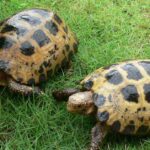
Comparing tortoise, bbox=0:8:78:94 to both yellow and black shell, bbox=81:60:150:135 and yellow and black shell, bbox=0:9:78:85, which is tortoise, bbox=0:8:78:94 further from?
yellow and black shell, bbox=81:60:150:135

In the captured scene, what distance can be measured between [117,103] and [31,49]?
1.08 metres

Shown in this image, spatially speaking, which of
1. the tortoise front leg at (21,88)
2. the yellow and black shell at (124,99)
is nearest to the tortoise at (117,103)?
the yellow and black shell at (124,99)

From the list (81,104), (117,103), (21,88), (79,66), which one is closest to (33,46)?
(21,88)

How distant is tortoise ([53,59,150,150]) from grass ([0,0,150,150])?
17cm

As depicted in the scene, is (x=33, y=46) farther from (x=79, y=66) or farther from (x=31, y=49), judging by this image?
(x=79, y=66)

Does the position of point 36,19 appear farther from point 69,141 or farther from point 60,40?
point 69,141

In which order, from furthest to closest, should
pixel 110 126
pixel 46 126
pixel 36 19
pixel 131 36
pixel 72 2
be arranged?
pixel 72 2 → pixel 131 36 → pixel 36 19 → pixel 46 126 → pixel 110 126

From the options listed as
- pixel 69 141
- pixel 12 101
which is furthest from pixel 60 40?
pixel 69 141

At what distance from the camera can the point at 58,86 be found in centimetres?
505

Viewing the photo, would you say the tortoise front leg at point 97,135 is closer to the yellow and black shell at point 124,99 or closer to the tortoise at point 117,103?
the tortoise at point 117,103

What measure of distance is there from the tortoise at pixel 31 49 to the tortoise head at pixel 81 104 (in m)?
0.55

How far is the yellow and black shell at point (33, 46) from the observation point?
15.5ft

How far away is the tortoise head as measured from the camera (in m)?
4.33

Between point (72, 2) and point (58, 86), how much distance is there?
1746mm
